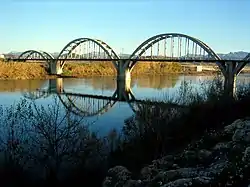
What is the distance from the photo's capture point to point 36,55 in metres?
70.6

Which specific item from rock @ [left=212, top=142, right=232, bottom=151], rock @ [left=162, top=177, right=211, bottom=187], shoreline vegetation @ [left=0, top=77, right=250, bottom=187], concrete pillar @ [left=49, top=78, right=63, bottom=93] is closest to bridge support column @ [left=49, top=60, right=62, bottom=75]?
concrete pillar @ [left=49, top=78, right=63, bottom=93]

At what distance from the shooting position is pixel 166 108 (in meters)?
14.7

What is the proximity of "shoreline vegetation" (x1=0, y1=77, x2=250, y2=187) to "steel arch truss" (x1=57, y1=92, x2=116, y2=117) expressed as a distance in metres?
5.72

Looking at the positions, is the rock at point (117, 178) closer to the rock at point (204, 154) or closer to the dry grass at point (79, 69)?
the rock at point (204, 154)

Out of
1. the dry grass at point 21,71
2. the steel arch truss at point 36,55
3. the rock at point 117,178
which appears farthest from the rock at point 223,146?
the steel arch truss at point 36,55

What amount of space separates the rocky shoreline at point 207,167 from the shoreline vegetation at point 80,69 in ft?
117

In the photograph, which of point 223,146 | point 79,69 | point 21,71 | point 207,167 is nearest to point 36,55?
point 79,69

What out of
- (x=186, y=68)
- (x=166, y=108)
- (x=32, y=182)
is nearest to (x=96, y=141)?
(x=32, y=182)

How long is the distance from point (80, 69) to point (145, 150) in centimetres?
5732

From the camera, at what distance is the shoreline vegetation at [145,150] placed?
22.8ft

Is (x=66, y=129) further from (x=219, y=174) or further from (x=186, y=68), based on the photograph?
(x=186, y=68)

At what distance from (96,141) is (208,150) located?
4.83 meters

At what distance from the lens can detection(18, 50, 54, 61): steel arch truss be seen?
65.8 m

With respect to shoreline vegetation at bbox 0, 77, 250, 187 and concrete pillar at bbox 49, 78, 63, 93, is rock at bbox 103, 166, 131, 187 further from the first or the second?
concrete pillar at bbox 49, 78, 63, 93
